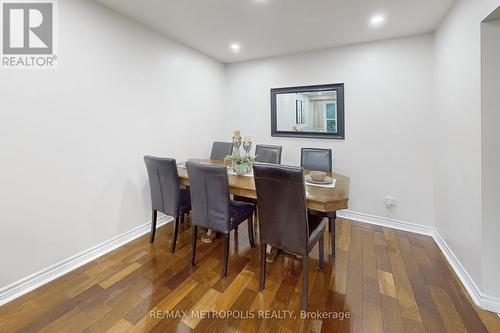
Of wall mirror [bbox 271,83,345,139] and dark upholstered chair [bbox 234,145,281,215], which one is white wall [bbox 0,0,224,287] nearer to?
dark upholstered chair [bbox 234,145,281,215]

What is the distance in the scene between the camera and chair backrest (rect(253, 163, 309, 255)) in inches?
61.3

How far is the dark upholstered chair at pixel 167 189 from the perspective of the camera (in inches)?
87.9

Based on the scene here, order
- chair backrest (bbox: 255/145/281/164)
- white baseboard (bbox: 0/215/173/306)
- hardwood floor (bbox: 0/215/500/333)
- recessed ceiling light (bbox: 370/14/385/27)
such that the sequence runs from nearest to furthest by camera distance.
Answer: hardwood floor (bbox: 0/215/500/333)
white baseboard (bbox: 0/215/173/306)
recessed ceiling light (bbox: 370/14/385/27)
chair backrest (bbox: 255/145/281/164)

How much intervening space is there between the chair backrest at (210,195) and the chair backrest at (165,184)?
267 mm

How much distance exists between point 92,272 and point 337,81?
3.65 metres

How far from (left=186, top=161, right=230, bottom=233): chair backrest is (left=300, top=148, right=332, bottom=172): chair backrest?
145cm

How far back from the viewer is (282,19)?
2.50 metres

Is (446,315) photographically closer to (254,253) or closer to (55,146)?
(254,253)

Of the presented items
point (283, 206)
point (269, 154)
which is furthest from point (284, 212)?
point (269, 154)

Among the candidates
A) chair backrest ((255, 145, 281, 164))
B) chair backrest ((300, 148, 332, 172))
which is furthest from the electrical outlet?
chair backrest ((255, 145, 281, 164))

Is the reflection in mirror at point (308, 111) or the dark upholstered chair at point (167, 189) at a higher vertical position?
the reflection in mirror at point (308, 111)

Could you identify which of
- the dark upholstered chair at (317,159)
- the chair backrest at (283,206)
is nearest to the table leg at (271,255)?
the chair backrest at (283,206)

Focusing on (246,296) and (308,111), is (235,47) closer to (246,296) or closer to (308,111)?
(308,111)

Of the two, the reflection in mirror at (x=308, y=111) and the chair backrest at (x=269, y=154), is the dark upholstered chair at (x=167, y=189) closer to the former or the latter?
the chair backrest at (x=269, y=154)
